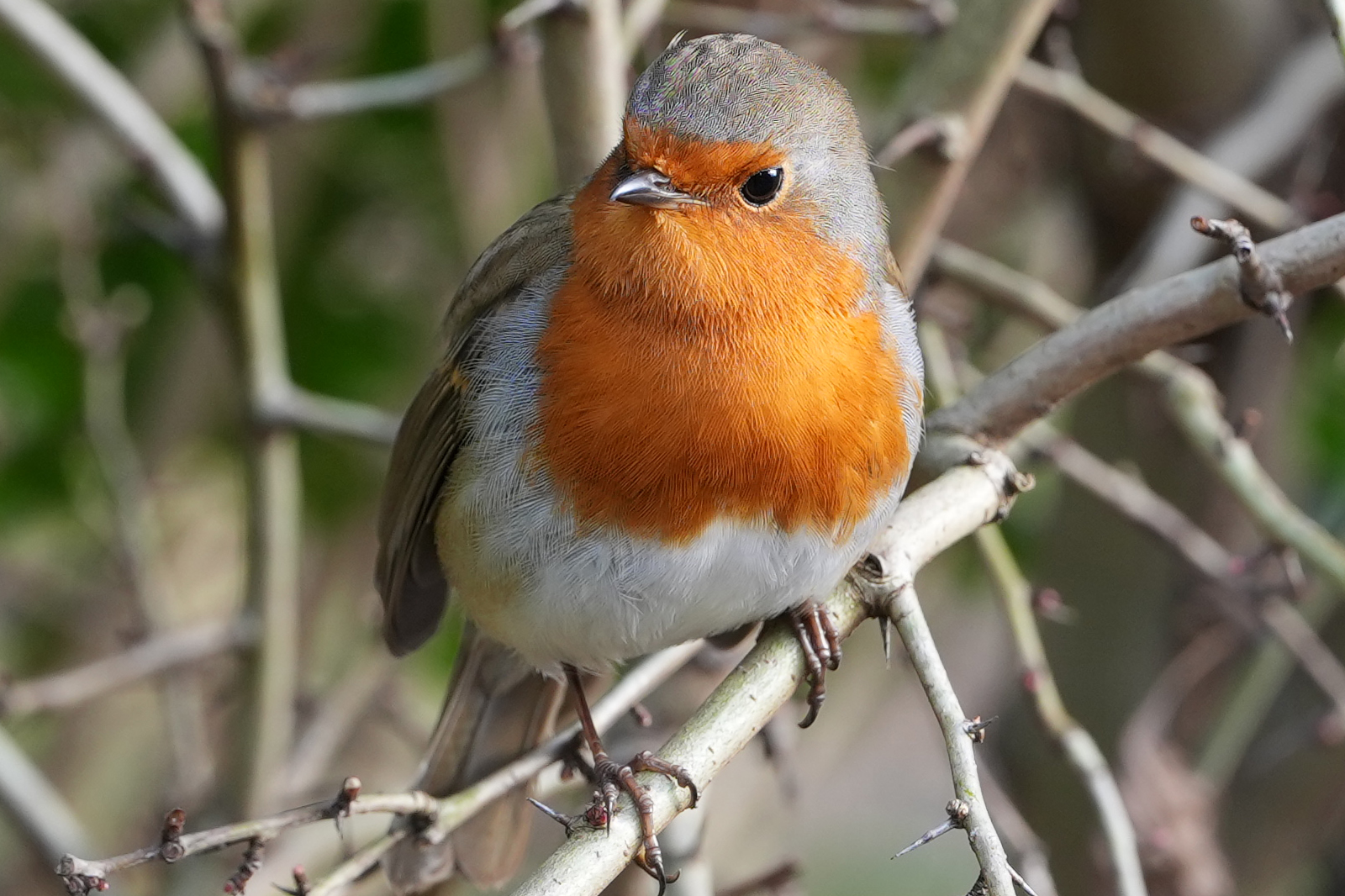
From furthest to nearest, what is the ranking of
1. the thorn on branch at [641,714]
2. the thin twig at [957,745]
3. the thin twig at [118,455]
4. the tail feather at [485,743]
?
the thin twig at [118,455], the tail feather at [485,743], the thorn on branch at [641,714], the thin twig at [957,745]

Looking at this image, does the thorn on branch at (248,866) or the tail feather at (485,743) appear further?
the tail feather at (485,743)

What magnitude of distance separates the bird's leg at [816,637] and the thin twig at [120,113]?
1693mm

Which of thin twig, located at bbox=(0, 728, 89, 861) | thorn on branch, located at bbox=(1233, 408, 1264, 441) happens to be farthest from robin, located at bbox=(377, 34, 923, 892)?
thin twig, located at bbox=(0, 728, 89, 861)

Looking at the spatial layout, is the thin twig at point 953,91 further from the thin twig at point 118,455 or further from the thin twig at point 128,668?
the thin twig at point 118,455

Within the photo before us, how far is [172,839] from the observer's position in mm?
2115

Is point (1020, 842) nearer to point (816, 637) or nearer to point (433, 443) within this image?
point (816, 637)

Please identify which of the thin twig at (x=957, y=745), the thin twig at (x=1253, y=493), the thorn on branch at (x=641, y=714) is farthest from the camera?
the thorn on branch at (x=641, y=714)

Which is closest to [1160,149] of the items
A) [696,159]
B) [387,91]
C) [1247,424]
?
[1247,424]

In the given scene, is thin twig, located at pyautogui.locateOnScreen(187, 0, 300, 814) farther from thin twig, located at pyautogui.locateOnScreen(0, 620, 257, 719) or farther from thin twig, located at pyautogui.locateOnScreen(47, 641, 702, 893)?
thin twig, located at pyautogui.locateOnScreen(47, 641, 702, 893)

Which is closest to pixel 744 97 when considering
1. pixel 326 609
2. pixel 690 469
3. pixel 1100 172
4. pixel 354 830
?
pixel 690 469

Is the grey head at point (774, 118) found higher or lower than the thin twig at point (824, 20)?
lower

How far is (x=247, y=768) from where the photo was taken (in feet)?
12.5

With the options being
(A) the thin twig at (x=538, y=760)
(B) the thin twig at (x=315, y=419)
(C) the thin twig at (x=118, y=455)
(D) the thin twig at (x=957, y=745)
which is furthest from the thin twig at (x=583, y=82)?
(C) the thin twig at (x=118, y=455)

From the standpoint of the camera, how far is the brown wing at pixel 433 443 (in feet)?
9.93
